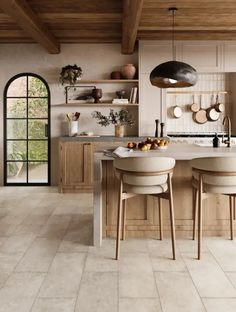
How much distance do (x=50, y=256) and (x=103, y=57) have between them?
177 inches

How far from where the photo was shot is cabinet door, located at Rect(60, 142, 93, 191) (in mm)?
6082

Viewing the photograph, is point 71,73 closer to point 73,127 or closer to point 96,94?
point 96,94

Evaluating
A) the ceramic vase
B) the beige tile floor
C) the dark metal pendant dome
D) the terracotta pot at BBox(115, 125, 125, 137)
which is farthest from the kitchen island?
the ceramic vase

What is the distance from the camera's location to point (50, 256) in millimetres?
3176

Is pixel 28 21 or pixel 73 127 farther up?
pixel 28 21

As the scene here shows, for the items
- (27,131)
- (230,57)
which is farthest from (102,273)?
(230,57)

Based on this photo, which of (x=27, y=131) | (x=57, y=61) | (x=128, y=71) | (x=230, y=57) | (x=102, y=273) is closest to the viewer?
(x=102, y=273)

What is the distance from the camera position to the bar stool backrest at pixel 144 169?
10.1 ft

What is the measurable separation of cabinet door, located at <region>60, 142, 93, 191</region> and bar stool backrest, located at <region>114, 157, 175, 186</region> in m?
2.96

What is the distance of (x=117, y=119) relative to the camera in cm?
657

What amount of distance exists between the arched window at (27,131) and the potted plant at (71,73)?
50 cm

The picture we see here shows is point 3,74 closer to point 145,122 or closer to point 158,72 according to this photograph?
point 145,122

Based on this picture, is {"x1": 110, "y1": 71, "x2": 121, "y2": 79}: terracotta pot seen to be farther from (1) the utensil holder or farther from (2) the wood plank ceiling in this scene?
(1) the utensil holder

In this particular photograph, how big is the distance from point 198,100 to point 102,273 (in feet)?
15.8
